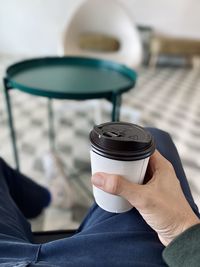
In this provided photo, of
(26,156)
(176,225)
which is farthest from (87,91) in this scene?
(26,156)

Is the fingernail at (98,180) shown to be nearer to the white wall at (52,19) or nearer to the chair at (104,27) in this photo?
the chair at (104,27)

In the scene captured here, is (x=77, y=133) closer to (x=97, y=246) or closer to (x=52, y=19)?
(x=97, y=246)

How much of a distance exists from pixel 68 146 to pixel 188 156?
760 millimetres

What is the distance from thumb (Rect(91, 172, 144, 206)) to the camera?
0.42 m

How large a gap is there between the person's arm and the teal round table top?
584 mm

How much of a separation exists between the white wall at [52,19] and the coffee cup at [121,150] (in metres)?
3.53

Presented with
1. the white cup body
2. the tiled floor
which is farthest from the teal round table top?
the white cup body

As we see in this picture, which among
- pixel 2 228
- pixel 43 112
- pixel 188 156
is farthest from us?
pixel 43 112

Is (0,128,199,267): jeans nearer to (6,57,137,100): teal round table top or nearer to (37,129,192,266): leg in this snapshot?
(37,129,192,266): leg

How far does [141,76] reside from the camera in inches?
135

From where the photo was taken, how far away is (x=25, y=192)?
0.78m

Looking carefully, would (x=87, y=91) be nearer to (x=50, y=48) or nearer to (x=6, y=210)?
(x=6, y=210)

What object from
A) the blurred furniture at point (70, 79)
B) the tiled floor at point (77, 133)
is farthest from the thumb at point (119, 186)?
the tiled floor at point (77, 133)

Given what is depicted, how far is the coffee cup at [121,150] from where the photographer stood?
42 cm
